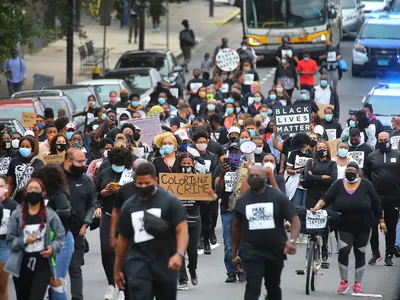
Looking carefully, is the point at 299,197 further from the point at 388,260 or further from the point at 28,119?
the point at 28,119

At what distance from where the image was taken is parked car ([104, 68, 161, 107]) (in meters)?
29.9

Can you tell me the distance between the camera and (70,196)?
12.4 meters

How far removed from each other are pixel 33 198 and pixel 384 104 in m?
15.0

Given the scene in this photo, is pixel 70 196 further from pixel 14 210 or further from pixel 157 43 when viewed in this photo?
pixel 157 43

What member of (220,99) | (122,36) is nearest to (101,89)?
(220,99)

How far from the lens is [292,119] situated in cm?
2048

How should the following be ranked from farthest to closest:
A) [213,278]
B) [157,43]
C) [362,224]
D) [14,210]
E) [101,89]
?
[157,43]
[101,89]
[213,278]
[362,224]
[14,210]

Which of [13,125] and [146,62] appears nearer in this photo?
[13,125]

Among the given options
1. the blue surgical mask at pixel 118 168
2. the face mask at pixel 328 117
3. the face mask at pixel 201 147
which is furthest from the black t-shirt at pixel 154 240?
the face mask at pixel 328 117

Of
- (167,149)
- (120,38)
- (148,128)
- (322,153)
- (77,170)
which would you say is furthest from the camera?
(120,38)

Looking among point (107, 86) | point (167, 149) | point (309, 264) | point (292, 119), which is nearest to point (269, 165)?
point (167, 149)

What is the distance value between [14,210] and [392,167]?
6642mm

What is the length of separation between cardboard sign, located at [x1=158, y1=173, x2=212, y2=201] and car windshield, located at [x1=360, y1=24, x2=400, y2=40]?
22899mm

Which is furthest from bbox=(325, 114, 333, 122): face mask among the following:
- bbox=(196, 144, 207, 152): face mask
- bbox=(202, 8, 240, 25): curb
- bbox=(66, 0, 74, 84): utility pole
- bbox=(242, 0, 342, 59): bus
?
bbox=(202, 8, 240, 25): curb
